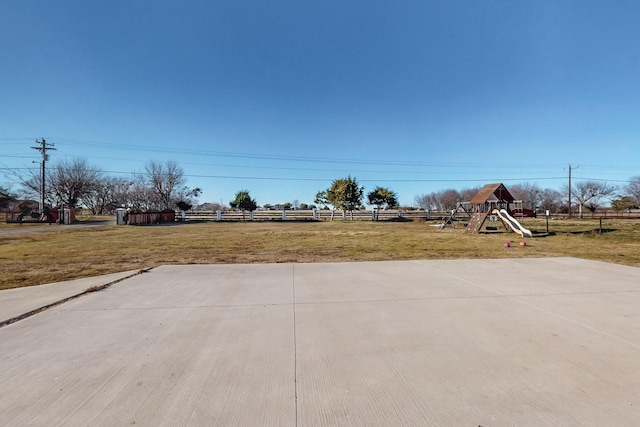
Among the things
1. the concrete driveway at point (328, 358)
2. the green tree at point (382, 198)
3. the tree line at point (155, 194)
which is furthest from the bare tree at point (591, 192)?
the concrete driveway at point (328, 358)

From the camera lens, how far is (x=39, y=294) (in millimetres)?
4125

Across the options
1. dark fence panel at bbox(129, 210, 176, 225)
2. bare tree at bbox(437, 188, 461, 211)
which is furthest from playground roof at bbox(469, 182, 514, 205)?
bare tree at bbox(437, 188, 461, 211)

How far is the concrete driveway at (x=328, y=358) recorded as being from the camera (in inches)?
68.6

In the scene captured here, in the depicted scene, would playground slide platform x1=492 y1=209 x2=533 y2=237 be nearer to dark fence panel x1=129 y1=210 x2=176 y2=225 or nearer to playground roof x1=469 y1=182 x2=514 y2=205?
playground roof x1=469 y1=182 x2=514 y2=205

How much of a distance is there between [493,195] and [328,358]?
23627 mm

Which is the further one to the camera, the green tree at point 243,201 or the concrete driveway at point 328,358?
the green tree at point 243,201

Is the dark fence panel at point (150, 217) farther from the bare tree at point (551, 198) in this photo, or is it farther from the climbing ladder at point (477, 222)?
the bare tree at point (551, 198)

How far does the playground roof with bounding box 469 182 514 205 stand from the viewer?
20.3m

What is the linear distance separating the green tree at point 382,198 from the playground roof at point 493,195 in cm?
1996

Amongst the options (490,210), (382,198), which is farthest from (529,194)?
(490,210)

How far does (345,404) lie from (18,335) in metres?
3.24

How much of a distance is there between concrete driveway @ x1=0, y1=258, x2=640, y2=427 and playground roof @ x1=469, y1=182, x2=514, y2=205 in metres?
17.6

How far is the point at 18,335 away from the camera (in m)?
2.79

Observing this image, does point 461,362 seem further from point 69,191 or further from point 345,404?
point 69,191
